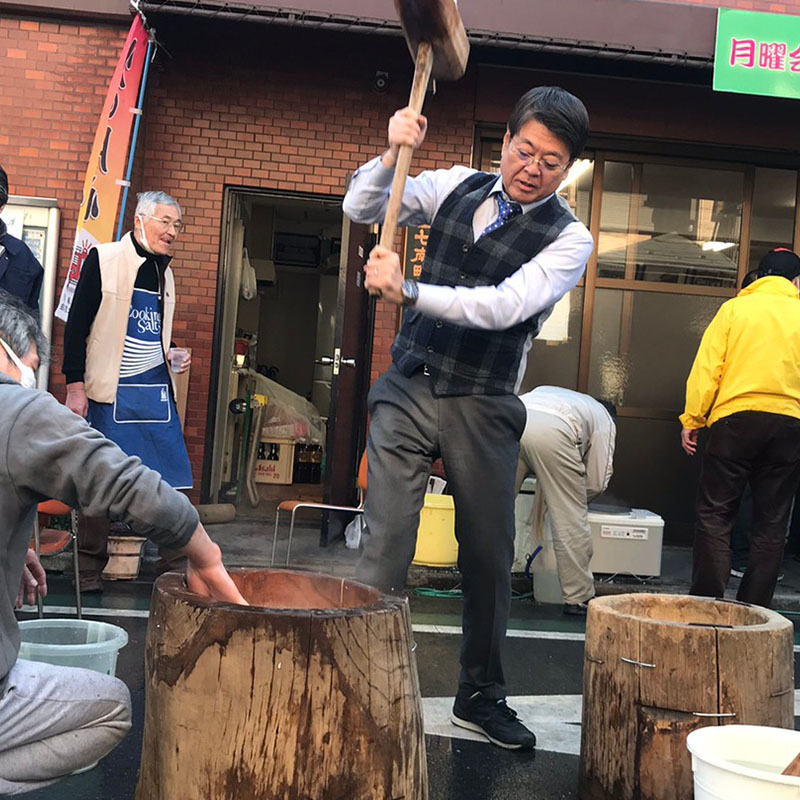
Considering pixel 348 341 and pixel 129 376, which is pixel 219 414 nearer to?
pixel 348 341

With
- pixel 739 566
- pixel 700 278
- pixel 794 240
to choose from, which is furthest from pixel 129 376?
pixel 794 240

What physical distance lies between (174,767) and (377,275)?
58.7 inches

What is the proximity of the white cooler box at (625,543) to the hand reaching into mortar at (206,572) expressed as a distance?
5025mm

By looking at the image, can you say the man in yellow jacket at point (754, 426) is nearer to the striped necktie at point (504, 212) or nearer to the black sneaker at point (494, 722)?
the black sneaker at point (494, 722)

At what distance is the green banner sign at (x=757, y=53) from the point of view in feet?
25.2

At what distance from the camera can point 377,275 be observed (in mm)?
3072

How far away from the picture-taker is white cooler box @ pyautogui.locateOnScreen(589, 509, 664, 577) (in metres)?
7.20

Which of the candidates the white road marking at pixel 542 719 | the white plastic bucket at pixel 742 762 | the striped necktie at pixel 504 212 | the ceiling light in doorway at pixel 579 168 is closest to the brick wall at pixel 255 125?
the ceiling light in doorway at pixel 579 168

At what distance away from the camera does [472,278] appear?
3650 millimetres

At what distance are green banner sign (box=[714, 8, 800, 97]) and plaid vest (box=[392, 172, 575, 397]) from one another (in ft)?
15.6

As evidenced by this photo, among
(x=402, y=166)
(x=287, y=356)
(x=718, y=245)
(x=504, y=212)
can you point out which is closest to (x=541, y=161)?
(x=504, y=212)

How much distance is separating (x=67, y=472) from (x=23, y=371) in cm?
49

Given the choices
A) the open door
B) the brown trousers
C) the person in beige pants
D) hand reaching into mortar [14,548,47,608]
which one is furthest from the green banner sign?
hand reaching into mortar [14,548,47,608]

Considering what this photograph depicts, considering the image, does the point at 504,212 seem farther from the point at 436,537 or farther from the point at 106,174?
the point at 106,174
